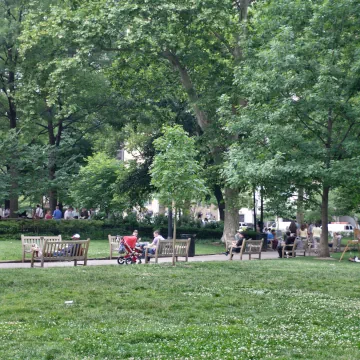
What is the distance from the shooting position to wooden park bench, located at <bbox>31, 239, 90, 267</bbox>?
1844 centimetres

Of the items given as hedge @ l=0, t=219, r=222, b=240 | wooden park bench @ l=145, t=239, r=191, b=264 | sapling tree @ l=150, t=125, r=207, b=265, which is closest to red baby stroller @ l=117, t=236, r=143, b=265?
wooden park bench @ l=145, t=239, r=191, b=264

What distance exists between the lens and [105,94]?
131 feet

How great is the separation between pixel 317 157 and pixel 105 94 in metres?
17.1

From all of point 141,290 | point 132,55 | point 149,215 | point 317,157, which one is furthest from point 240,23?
point 141,290

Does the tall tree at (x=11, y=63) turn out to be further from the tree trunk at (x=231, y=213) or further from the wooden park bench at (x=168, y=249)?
the wooden park bench at (x=168, y=249)

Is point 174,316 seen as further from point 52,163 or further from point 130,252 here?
point 52,163

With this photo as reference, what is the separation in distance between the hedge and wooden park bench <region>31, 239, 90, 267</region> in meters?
14.5

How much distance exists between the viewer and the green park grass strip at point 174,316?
7465 millimetres

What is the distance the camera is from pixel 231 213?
111 feet

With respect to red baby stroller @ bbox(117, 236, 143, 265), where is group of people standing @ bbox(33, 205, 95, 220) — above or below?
above

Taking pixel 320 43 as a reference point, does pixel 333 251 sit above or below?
below

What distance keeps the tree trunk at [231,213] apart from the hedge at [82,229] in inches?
160

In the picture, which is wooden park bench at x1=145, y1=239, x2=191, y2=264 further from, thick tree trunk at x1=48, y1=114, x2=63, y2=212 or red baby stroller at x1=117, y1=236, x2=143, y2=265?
thick tree trunk at x1=48, y1=114, x2=63, y2=212

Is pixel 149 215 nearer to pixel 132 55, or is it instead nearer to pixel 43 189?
pixel 43 189
